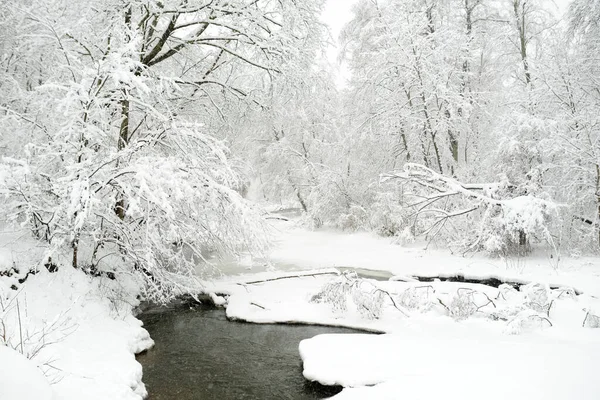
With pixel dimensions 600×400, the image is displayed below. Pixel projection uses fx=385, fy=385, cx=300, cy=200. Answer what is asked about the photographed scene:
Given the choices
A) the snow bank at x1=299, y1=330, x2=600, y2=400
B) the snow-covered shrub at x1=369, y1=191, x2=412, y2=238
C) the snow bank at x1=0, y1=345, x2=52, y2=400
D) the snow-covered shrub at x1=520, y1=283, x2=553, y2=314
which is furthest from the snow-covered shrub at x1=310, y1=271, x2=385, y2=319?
the snow-covered shrub at x1=369, y1=191, x2=412, y2=238

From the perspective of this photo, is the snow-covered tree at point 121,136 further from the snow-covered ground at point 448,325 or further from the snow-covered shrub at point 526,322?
the snow-covered shrub at point 526,322

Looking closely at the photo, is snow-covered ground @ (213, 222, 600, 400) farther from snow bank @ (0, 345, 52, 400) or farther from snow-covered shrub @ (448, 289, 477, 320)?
snow bank @ (0, 345, 52, 400)

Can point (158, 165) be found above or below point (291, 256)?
above

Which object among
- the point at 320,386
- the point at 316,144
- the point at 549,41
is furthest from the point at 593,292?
the point at 316,144

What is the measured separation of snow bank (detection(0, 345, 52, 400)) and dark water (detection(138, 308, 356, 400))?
8.65 ft

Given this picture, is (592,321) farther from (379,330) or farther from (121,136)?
(121,136)

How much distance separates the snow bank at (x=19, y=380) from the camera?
2.66 m

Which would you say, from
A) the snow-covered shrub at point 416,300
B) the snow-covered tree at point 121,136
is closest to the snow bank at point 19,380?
the snow-covered tree at point 121,136

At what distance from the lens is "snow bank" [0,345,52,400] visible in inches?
105

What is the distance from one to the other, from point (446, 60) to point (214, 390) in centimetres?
1308

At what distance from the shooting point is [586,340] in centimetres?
563

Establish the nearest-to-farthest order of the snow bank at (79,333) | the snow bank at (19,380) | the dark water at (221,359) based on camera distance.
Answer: the snow bank at (19,380) < the snow bank at (79,333) < the dark water at (221,359)

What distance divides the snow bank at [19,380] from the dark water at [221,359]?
264 cm

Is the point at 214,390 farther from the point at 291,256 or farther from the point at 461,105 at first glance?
the point at 461,105
